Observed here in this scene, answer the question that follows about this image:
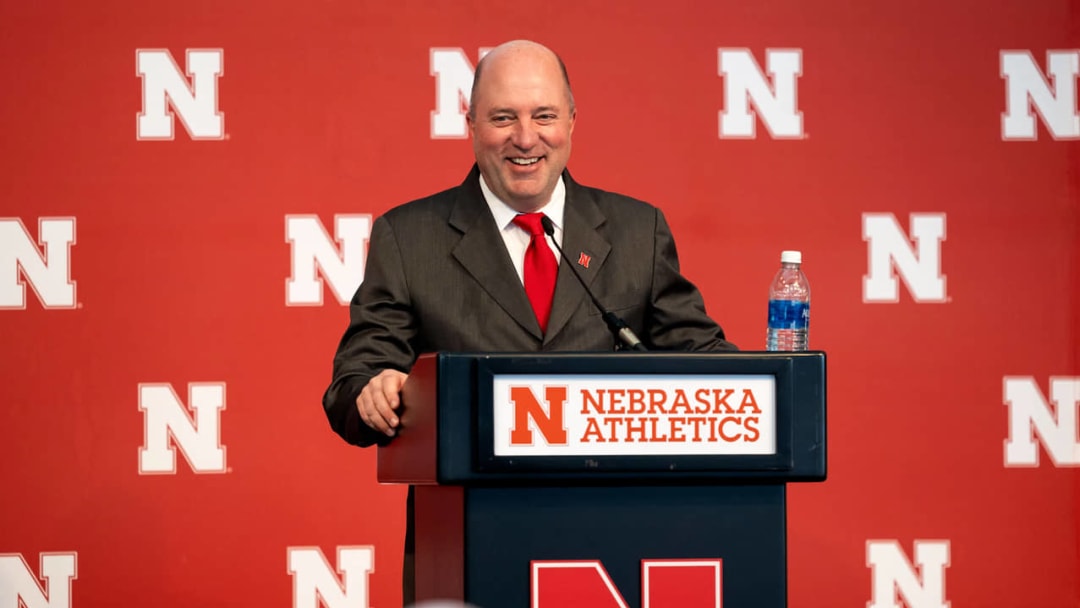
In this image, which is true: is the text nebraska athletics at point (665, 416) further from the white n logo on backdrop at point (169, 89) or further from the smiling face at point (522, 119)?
the white n logo on backdrop at point (169, 89)

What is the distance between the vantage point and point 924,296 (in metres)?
3.47

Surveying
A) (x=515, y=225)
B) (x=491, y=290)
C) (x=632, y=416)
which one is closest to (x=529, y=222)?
(x=515, y=225)

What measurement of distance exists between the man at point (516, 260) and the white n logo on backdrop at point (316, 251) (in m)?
1.30

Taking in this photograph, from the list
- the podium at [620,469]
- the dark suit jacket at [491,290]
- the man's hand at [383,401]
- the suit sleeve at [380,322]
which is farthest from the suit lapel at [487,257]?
the podium at [620,469]

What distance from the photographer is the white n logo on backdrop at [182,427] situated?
10.8 ft

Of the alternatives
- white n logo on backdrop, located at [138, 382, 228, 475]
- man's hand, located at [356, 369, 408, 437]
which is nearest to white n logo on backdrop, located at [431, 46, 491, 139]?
white n logo on backdrop, located at [138, 382, 228, 475]

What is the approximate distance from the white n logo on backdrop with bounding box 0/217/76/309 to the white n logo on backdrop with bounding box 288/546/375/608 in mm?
857

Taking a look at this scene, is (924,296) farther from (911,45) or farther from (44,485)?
(44,485)

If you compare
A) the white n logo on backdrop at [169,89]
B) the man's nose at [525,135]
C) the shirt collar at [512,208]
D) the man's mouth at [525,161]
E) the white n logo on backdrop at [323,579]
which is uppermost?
Answer: the white n logo on backdrop at [169,89]

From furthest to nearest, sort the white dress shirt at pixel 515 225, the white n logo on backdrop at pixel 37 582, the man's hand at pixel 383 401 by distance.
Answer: the white n logo on backdrop at pixel 37 582 < the white dress shirt at pixel 515 225 < the man's hand at pixel 383 401

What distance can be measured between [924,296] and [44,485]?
231 centimetres

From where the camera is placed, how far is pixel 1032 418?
346 cm

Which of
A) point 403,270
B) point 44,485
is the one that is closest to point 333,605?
point 44,485

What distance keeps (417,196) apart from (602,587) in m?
2.10
